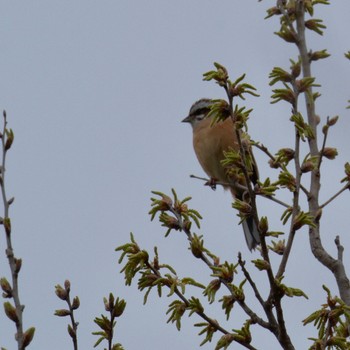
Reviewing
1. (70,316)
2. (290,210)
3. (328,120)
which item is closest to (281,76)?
(328,120)

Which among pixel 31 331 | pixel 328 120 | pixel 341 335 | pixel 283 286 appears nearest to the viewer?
pixel 31 331

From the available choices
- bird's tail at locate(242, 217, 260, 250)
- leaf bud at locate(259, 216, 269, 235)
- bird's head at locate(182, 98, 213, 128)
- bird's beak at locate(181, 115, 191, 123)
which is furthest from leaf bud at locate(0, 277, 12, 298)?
bird's beak at locate(181, 115, 191, 123)

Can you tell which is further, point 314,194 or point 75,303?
point 314,194

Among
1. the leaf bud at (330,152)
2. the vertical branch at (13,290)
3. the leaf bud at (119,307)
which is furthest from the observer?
the leaf bud at (330,152)

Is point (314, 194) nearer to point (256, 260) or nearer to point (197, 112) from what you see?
point (256, 260)

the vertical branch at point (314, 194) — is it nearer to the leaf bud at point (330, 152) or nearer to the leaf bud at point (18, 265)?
the leaf bud at point (330, 152)

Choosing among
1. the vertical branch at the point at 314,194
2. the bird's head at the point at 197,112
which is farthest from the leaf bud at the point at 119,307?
the bird's head at the point at 197,112

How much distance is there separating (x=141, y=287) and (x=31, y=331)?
767mm

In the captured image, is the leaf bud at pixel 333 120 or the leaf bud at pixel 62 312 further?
the leaf bud at pixel 333 120

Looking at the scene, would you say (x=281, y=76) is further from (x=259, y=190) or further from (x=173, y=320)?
(x=173, y=320)

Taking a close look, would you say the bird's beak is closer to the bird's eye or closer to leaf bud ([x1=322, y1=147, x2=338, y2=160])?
the bird's eye

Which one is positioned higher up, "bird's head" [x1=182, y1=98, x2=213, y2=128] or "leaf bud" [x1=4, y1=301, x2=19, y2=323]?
"bird's head" [x1=182, y1=98, x2=213, y2=128]

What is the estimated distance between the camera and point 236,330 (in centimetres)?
392

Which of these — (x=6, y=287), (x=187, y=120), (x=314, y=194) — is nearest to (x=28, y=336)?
(x=6, y=287)
